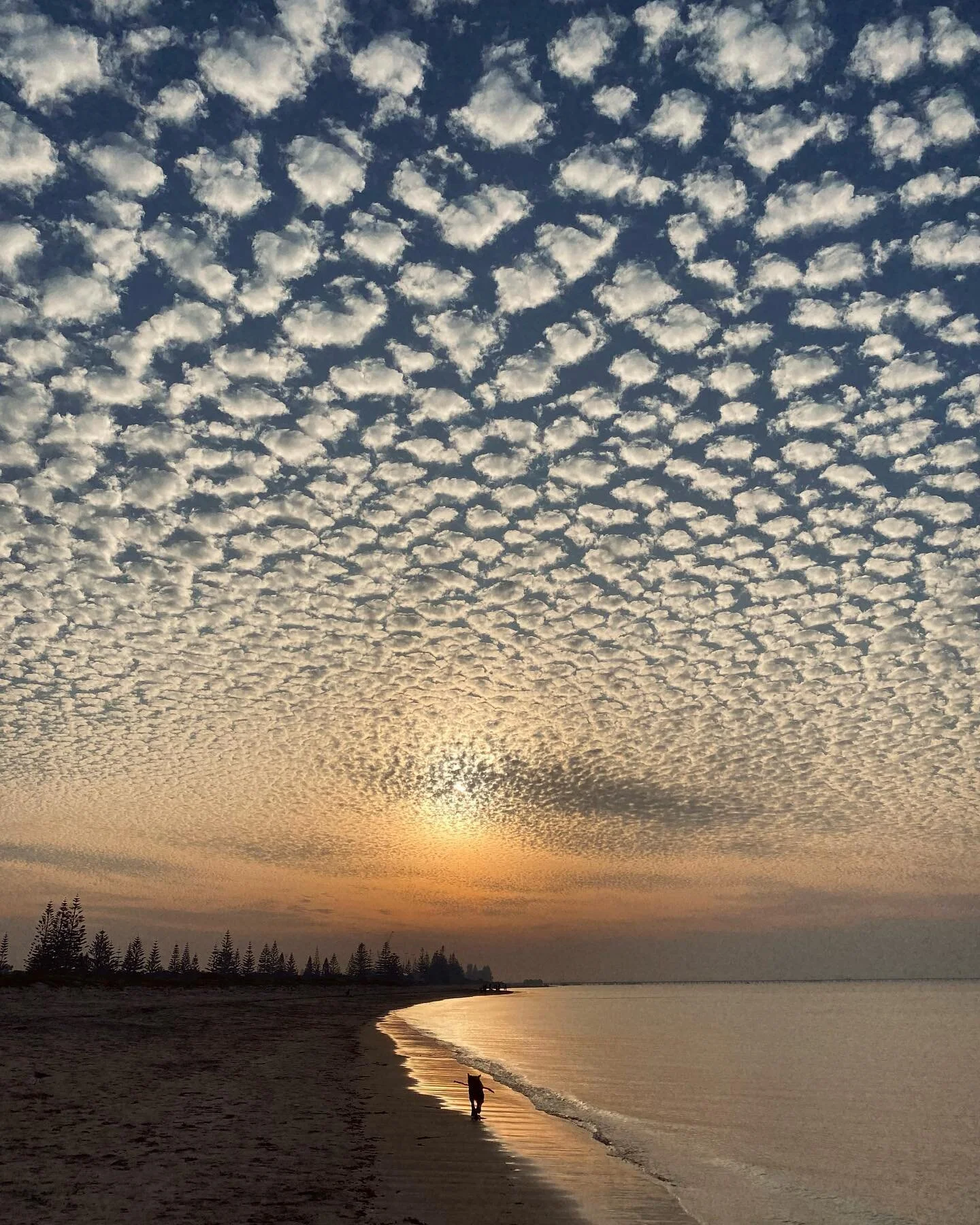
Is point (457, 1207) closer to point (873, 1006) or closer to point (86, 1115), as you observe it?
point (86, 1115)

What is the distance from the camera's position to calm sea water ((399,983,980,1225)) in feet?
67.7

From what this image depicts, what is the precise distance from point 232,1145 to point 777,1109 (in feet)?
82.2

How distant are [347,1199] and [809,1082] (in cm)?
3736

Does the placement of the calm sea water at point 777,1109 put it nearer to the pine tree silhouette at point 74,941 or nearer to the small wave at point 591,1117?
the small wave at point 591,1117

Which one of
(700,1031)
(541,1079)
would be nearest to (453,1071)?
(541,1079)

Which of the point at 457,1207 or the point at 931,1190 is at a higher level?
the point at 457,1207

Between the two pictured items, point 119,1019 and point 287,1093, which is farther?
point 119,1019

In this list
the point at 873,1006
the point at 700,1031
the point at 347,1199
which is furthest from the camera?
the point at 873,1006

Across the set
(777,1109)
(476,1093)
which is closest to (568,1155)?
(476,1093)

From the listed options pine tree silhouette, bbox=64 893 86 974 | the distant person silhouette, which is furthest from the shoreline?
pine tree silhouette, bbox=64 893 86 974

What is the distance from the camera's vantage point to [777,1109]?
113 feet

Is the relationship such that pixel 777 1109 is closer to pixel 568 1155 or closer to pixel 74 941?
pixel 568 1155

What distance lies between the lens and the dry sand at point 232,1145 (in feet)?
46.2

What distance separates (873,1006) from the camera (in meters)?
155
